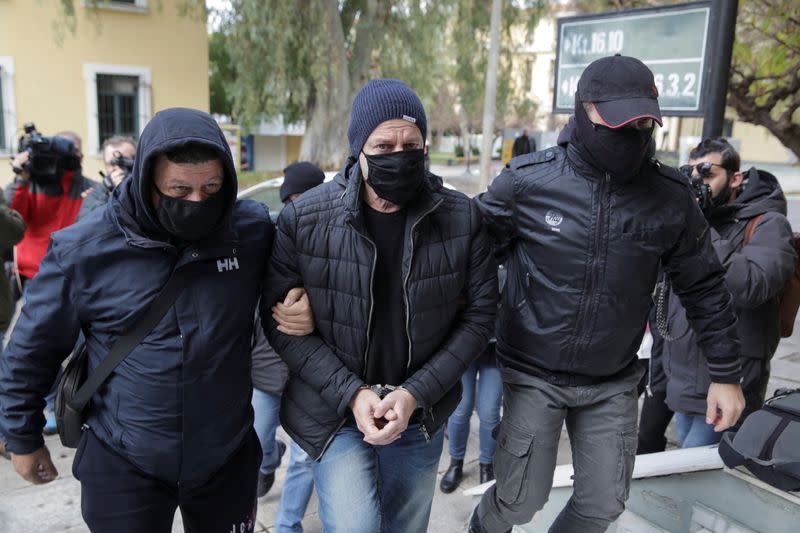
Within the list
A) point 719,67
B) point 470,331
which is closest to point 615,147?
point 470,331

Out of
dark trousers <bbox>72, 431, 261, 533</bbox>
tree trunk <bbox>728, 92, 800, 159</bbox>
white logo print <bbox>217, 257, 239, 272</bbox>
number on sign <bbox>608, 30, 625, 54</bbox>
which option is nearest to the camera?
dark trousers <bbox>72, 431, 261, 533</bbox>

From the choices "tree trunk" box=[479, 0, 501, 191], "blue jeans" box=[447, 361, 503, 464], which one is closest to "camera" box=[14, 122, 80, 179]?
"blue jeans" box=[447, 361, 503, 464]

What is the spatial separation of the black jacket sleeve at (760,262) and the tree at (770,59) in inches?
211

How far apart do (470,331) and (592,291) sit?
0.47 metres

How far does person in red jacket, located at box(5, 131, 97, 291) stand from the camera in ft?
14.1

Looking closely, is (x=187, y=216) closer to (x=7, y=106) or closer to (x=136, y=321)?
(x=136, y=321)

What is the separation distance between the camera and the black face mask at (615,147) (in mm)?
2252

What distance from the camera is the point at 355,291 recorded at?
2104 mm

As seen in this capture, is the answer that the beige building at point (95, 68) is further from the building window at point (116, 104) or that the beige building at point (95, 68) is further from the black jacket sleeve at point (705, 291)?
the black jacket sleeve at point (705, 291)

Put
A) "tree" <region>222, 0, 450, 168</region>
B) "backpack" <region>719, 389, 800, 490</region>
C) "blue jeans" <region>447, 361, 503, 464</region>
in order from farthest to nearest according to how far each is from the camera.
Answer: "tree" <region>222, 0, 450, 168</region> → "blue jeans" <region>447, 361, 503, 464</region> → "backpack" <region>719, 389, 800, 490</region>

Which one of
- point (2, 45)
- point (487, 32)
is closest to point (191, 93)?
point (2, 45)

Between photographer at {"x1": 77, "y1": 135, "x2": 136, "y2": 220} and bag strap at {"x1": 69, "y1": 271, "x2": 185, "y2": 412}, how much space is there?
7.03 ft

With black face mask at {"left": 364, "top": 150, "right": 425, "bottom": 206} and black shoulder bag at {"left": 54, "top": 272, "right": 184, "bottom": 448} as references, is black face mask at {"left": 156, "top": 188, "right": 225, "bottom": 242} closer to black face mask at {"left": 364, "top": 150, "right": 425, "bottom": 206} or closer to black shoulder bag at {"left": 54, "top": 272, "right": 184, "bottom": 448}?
black shoulder bag at {"left": 54, "top": 272, "right": 184, "bottom": 448}

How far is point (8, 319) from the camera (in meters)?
3.70
